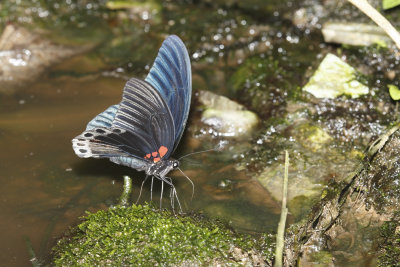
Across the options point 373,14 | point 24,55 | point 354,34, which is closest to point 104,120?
point 24,55

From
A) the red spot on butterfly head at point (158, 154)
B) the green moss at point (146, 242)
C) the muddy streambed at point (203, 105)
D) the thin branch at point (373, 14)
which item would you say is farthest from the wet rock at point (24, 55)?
the thin branch at point (373, 14)

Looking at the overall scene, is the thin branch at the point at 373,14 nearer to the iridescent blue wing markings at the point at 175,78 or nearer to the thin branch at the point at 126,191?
the iridescent blue wing markings at the point at 175,78

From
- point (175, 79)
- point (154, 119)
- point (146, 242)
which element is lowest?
point (146, 242)

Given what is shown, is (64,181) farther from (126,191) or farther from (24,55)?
(24,55)

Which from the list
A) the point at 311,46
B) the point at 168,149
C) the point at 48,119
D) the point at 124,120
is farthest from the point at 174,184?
the point at 311,46

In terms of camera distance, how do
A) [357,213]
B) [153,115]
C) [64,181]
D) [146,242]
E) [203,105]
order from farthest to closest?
[203,105], [64,181], [153,115], [357,213], [146,242]

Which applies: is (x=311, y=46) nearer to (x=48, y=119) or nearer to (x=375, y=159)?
(x=375, y=159)

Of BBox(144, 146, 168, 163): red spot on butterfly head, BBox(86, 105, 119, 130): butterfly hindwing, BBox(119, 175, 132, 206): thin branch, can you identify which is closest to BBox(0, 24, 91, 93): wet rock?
BBox(86, 105, 119, 130): butterfly hindwing
